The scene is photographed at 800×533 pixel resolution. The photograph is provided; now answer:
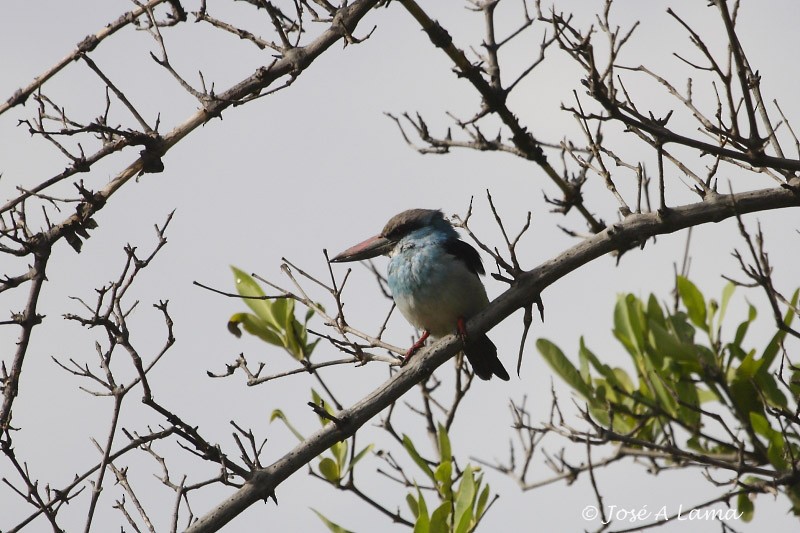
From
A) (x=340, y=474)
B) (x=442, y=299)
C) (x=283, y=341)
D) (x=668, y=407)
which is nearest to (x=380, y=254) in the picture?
(x=442, y=299)

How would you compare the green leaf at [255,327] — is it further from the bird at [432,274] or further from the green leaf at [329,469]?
the green leaf at [329,469]

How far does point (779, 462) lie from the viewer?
346 centimetres

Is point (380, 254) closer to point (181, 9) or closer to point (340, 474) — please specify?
point (340, 474)

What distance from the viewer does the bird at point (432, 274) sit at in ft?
15.1

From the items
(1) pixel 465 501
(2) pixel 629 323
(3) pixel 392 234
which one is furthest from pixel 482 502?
(3) pixel 392 234

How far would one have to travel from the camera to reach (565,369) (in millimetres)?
4215

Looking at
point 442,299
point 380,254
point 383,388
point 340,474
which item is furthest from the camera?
point 380,254

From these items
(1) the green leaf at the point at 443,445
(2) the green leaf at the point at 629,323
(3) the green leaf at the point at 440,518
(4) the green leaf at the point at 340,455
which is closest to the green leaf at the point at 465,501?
(3) the green leaf at the point at 440,518

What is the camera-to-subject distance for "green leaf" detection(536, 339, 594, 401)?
13.8ft

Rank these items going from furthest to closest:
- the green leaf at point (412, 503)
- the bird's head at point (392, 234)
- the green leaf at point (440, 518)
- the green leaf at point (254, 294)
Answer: the bird's head at point (392, 234)
the green leaf at point (254, 294)
the green leaf at point (412, 503)
the green leaf at point (440, 518)

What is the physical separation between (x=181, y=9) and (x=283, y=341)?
1.60 meters

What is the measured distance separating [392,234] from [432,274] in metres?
0.47

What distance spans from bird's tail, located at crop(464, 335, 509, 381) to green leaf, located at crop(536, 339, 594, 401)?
596 mm

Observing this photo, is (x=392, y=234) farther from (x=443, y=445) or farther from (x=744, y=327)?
(x=744, y=327)
